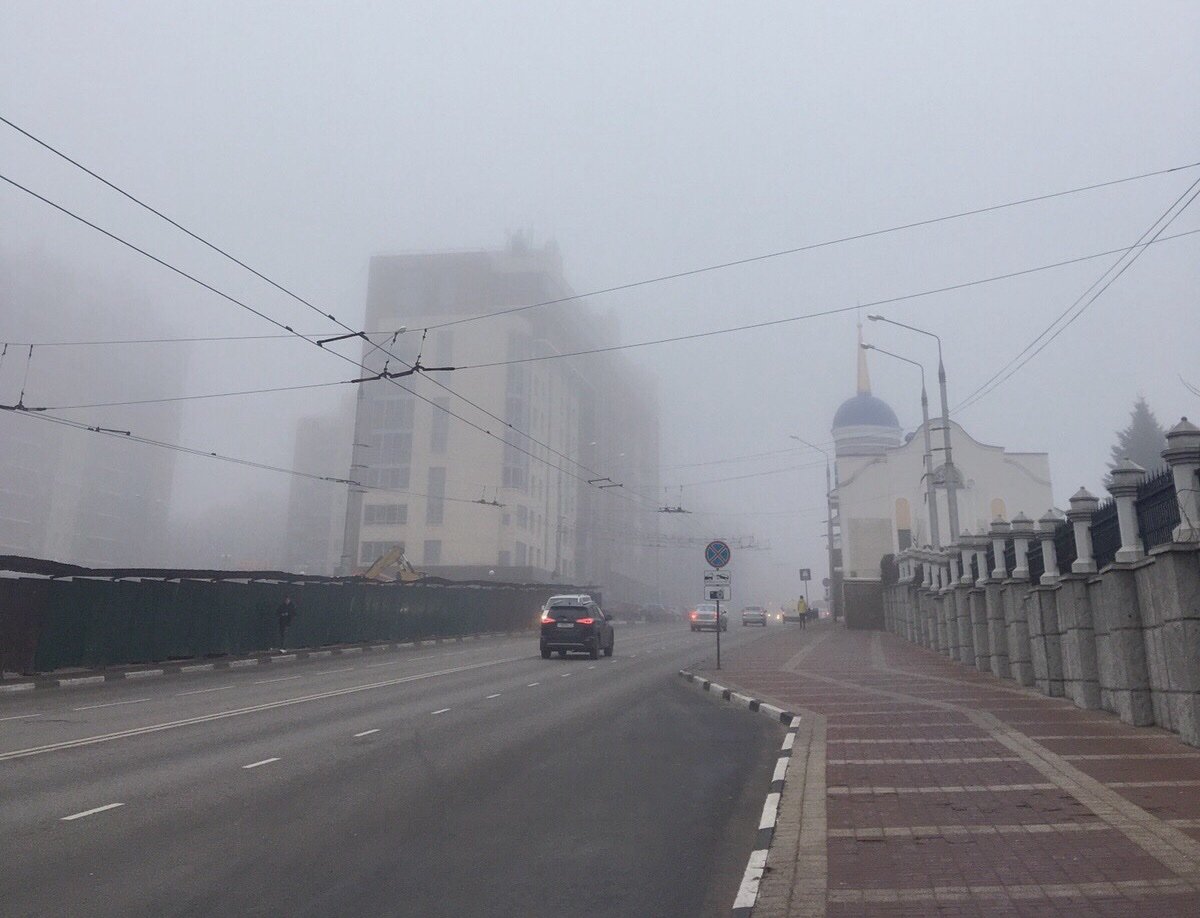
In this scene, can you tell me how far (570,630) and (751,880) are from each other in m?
20.3

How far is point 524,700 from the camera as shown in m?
15.0

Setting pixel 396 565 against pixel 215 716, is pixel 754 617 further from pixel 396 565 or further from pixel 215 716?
pixel 215 716

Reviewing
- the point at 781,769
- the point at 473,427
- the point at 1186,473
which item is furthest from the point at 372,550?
the point at 1186,473

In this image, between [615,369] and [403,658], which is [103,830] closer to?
[403,658]

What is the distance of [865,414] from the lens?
3031 inches

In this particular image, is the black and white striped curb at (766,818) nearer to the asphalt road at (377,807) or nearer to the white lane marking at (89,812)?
the asphalt road at (377,807)

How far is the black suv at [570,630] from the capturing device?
2538cm

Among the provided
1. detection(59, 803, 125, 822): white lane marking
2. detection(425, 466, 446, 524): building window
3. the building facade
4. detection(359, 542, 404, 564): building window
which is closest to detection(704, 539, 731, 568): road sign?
detection(59, 803, 125, 822): white lane marking

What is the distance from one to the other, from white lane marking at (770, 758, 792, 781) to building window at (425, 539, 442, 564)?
65.4 m

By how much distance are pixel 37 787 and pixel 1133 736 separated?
11.1m

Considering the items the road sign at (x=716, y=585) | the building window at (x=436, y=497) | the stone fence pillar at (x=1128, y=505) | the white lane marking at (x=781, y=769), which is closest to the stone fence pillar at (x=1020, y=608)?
the stone fence pillar at (x=1128, y=505)

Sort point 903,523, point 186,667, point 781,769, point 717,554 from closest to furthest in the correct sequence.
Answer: point 781,769 → point 717,554 → point 186,667 → point 903,523

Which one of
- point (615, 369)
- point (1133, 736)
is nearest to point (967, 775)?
point (1133, 736)

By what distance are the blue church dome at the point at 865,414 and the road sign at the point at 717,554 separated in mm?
58049
